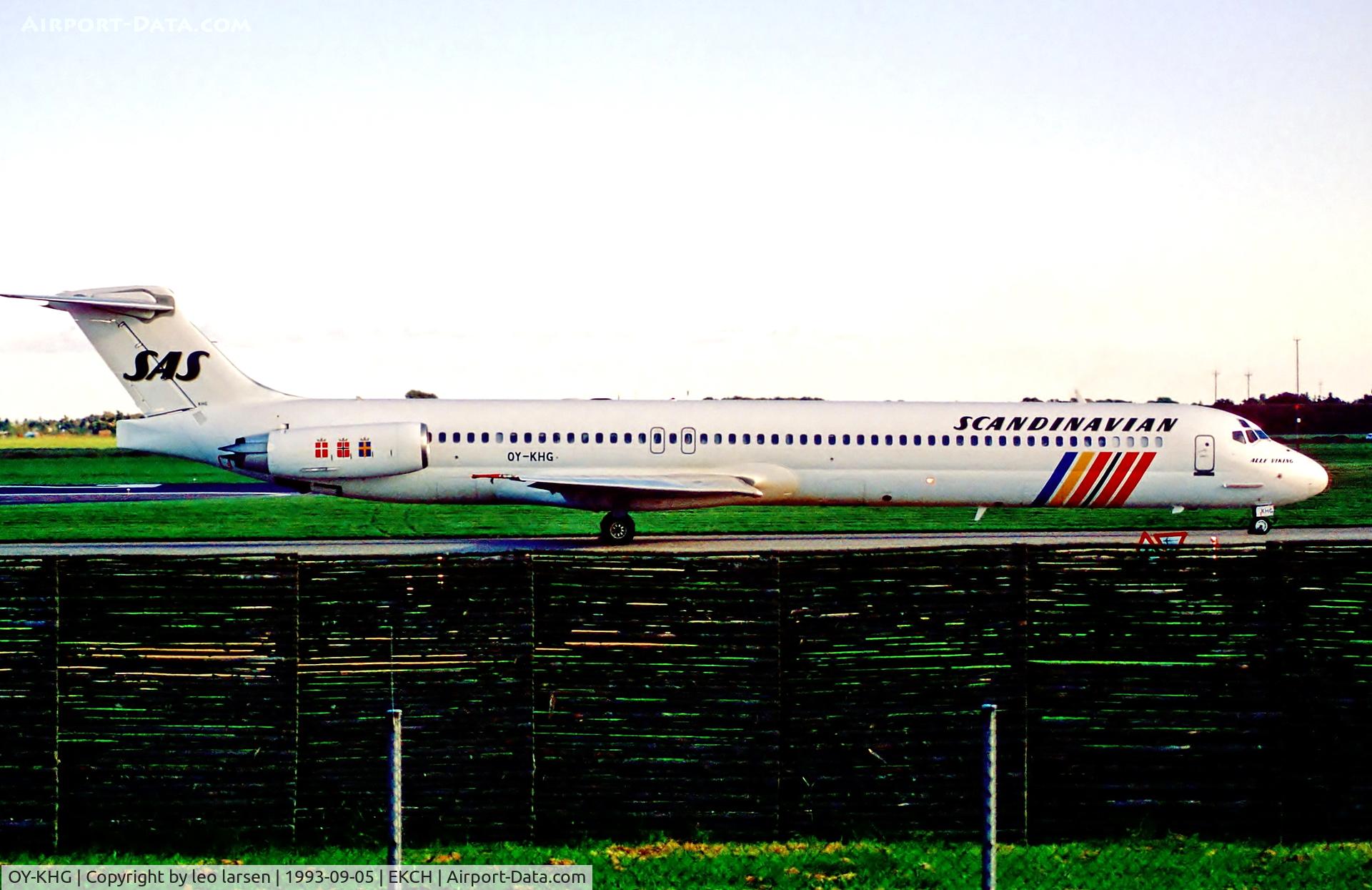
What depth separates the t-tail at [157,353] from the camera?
86.4 feet

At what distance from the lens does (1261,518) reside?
27.6m

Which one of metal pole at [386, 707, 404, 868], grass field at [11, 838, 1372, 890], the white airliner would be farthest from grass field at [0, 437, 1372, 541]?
metal pole at [386, 707, 404, 868]

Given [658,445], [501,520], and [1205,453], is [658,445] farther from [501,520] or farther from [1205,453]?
[1205,453]

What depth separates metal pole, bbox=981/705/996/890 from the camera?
6258 mm

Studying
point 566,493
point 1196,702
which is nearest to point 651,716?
point 1196,702

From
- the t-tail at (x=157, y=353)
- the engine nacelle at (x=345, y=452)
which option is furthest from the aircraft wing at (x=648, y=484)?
the t-tail at (x=157, y=353)

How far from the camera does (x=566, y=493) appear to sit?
84.0ft

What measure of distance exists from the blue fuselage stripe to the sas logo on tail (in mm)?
18448

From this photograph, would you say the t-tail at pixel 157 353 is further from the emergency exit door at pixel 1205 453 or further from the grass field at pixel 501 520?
the emergency exit door at pixel 1205 453

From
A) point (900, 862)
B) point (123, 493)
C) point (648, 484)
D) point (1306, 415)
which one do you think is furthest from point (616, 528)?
point (1306, 415)

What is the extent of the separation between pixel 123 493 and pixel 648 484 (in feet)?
99.7

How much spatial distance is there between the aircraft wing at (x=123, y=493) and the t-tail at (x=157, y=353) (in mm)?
12564

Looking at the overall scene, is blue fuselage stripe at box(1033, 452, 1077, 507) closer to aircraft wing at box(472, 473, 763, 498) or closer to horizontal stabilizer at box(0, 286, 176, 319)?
aircraft wing at box(472, 473, 763, 498)

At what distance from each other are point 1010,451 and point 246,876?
2180 cm
